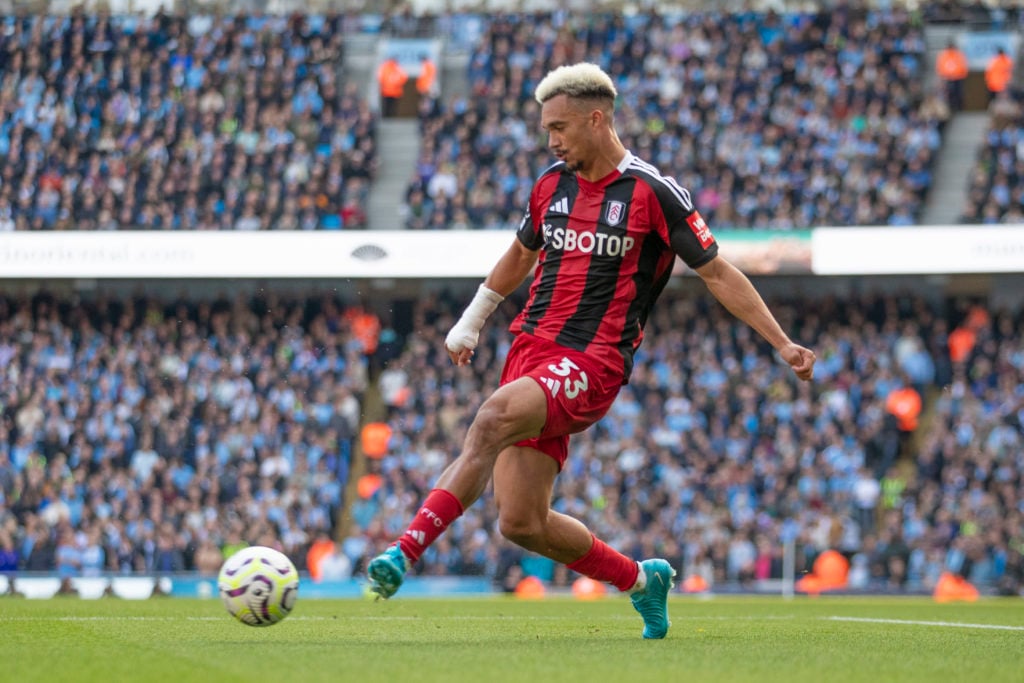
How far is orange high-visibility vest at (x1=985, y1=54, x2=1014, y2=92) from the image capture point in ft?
84.4

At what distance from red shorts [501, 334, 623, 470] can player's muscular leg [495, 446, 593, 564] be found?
0.07 m

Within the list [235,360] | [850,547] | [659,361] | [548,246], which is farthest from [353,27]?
[548,246]

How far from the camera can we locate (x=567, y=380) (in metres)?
6.81

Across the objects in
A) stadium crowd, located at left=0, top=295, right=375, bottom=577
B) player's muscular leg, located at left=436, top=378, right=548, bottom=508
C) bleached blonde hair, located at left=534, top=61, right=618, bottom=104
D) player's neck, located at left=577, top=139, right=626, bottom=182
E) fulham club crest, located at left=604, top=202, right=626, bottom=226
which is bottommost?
stadium crowd, located at left=0, top=295, right=375, bottom=577

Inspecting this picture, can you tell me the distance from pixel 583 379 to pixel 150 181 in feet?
64.5

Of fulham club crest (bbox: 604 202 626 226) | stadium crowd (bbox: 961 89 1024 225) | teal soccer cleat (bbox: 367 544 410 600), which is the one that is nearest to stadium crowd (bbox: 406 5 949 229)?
stadium crowd (bbox: 961 89 1024 225)

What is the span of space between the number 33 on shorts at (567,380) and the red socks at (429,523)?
0.70 meters

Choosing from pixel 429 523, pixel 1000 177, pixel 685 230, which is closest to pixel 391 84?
pixel 1000 177

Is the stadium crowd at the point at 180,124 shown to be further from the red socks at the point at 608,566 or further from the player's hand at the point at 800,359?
the player's hand at the point at 800,359

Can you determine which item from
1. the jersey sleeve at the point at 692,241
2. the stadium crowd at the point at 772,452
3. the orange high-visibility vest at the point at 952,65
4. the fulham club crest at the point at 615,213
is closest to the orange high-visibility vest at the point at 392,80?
the stadium crowd at the point at 772,452

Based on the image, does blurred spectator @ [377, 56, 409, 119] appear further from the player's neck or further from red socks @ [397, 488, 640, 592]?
red socks @ [397, 488, 640, 592]

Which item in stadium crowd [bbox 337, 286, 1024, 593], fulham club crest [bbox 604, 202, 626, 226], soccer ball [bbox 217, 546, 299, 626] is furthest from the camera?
stadium crowd [bbox 337, 286, 1024, 593]

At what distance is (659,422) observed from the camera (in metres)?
22.5

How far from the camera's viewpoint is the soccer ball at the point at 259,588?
6.71 m
